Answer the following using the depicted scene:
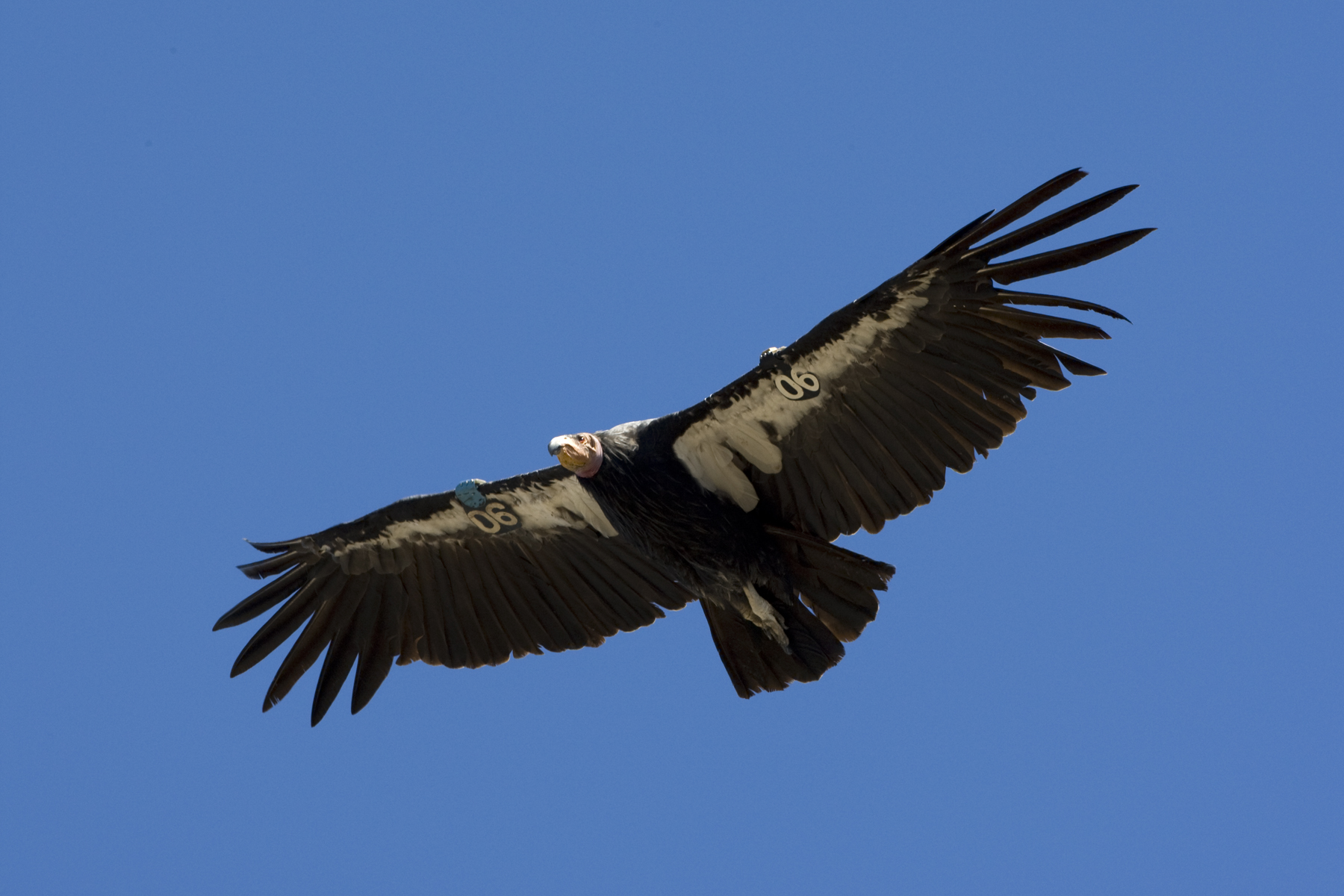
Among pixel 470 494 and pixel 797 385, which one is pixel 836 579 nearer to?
pixel 797 385

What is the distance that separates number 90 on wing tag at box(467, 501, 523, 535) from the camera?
1136cm

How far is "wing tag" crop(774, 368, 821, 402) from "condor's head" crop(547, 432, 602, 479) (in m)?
1.34

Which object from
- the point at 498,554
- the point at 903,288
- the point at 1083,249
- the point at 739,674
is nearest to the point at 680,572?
the point at 739,674

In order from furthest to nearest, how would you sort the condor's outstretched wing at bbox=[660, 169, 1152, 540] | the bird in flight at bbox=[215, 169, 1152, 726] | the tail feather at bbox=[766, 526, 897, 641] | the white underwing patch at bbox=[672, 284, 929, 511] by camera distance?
the tail feather at bbox=[766, 526, 897, 641] < the white underwing patch at bbox=[672, 284, 929, 511] < the bird in flight at bbox=[215, 169, 1152, 726] < the condor's outstretched wing at bbox=[660, 169, 1152, 540]

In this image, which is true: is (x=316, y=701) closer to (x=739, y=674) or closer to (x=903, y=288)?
(x=739, y=674)

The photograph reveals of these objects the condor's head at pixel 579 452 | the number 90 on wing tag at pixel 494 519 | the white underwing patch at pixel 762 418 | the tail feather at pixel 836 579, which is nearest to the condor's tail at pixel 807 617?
the tail feather at pixel 836 579

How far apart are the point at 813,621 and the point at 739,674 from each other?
0.76 meters

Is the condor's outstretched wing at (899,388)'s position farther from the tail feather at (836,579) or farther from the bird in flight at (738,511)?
the tail feather at (836,579)

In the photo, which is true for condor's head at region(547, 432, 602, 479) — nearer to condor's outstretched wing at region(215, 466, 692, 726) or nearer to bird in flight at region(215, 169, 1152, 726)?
bird in flight at region(215, 169, 1152, 726)

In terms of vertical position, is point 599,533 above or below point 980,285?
above

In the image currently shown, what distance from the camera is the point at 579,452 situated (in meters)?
10.2

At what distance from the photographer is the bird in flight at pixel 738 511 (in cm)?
957

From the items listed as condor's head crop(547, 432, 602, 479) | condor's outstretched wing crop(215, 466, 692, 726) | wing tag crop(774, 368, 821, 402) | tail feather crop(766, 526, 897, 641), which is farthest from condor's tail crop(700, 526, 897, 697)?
condor's head crop(547, 432, 602, 479)

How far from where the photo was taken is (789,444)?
10.3 m
